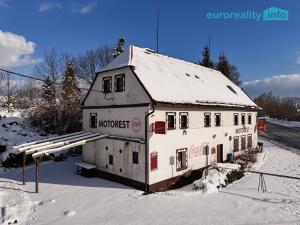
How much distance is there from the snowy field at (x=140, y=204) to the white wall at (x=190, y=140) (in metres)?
1.76

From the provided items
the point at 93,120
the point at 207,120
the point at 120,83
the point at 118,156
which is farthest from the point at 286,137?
the point at 120,83

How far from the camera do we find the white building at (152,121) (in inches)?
624

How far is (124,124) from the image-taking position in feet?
57.2

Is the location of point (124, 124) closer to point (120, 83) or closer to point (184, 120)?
point (120, 83)

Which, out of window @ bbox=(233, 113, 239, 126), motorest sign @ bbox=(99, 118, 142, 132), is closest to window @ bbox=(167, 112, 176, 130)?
motorest sign @ bbox=(99, 118, 142, 132)

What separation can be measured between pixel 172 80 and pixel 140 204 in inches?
374

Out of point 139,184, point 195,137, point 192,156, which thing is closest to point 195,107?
point 195,137

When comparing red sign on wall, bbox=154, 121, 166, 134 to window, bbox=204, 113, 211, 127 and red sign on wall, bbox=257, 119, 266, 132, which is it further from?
red sign on wall, bbox=257, 119, 266, 132

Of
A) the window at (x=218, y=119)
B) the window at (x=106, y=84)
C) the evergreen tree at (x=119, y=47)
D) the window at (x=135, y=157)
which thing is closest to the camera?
the window at (x=135, y=157)

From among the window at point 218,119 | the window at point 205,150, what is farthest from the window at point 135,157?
the window at point 218,119

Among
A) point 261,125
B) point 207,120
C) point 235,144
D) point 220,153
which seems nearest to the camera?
point 207,120

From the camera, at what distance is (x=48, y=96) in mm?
38031

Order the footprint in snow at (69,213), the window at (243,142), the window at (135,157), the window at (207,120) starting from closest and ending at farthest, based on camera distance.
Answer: the footprint in snow at (69,213) < the window at (135,157) < the window at (207,120) < the window at (243,142)

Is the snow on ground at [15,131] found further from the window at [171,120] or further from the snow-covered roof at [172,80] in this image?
the window at [171,120]
